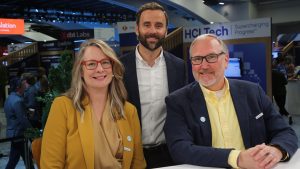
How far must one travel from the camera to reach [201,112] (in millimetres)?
1701

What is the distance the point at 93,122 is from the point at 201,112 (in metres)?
0.55

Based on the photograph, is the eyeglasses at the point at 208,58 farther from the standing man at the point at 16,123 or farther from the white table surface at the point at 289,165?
the standing man at the point at 16,123

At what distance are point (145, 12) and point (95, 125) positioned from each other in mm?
807

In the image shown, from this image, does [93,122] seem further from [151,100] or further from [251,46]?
[251,46]

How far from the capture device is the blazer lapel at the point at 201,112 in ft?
5.49

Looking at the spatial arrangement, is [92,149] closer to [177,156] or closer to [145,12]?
[177,156]

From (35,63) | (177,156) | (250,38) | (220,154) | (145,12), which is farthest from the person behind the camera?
(35,63)

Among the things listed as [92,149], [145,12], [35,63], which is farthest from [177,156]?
[35,63]

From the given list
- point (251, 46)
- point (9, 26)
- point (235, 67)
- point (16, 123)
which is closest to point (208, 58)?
point (16, 123)

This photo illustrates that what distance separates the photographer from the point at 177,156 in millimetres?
1623

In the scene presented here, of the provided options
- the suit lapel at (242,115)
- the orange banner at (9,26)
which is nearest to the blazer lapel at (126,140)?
the suit lapel at (242,115)

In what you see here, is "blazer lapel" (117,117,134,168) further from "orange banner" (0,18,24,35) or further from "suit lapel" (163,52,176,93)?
"orange banner" (0,18,24,35)

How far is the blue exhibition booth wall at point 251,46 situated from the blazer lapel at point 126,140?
449cm

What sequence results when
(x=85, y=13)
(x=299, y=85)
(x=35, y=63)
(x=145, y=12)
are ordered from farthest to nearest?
(x=85, y=13)
(x=35, y=63)
(x=299, y=85)
(x=145, y=12)
